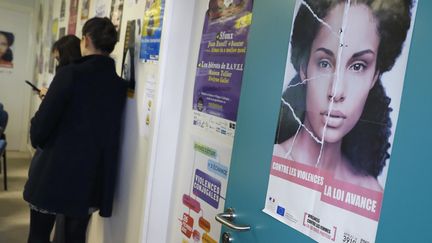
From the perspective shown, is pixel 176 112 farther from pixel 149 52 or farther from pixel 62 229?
pixel 62 229

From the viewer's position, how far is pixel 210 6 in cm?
166

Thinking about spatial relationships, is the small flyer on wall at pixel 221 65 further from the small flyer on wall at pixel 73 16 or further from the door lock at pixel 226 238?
the small flyer on wall at pixel 73 16

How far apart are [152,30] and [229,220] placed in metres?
1.09

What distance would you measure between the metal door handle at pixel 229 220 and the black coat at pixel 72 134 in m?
1.00

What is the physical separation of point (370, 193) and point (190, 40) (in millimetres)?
1217

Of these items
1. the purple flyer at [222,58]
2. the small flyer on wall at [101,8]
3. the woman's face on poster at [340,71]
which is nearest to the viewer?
the woman's face on poster at [340,71]

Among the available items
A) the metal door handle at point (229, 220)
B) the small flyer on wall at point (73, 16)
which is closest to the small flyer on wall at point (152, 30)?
the metal door handle at point (229, 220)

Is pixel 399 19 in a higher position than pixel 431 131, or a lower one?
higher

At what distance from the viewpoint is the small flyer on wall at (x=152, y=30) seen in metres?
1.81

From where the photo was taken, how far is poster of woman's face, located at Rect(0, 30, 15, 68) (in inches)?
214

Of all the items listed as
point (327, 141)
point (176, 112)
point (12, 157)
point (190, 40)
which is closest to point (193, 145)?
point (176, 112)

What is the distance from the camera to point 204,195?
1622 mm

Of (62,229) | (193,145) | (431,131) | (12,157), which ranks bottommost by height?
(12,157)

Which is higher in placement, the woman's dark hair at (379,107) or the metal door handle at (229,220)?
the woman's dark hair at (379,107)
